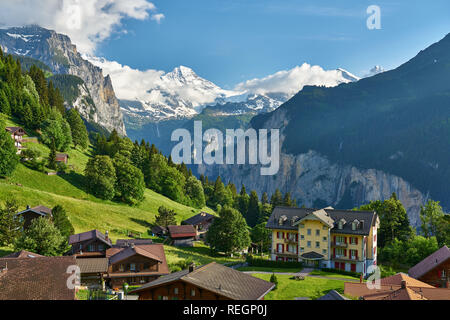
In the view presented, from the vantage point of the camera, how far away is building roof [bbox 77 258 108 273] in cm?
4781

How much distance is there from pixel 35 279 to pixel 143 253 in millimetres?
19877

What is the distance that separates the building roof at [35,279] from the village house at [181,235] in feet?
141

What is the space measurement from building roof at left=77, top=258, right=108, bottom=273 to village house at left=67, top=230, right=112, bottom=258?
4054mm

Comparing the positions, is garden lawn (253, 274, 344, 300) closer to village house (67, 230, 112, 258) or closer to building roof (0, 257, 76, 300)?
building roof (0, 257, 76, 300)

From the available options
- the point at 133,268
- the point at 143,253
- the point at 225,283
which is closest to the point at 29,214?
the point at 133,268

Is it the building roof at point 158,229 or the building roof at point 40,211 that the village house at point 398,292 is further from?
the building roof at point 158,229

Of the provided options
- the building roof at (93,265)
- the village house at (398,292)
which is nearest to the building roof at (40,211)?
the building roof at (93,265)

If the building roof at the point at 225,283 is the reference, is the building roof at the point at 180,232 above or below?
below

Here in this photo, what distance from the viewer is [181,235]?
79.2 metres

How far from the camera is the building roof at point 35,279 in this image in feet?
95.7

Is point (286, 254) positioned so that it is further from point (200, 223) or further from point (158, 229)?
point (158, 229)

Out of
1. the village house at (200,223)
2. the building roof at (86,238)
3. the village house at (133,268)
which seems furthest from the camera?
the village house at (200,223)
